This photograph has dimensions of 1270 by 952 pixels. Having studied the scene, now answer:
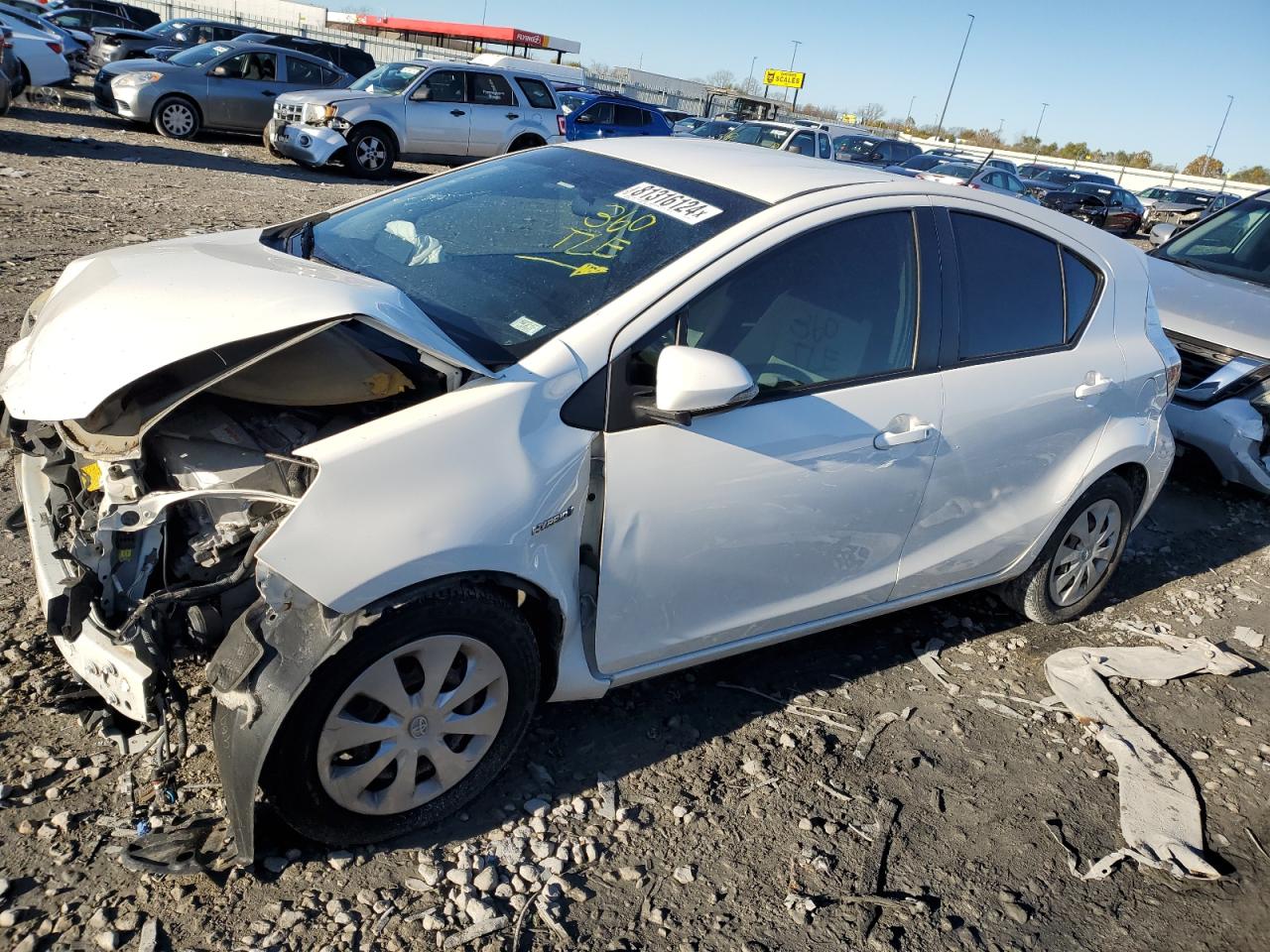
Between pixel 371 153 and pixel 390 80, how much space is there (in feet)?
4.97

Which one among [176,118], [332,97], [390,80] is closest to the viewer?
[332,97]

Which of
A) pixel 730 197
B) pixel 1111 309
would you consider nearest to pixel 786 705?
pixel 730 197

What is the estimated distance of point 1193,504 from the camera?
20.9ft

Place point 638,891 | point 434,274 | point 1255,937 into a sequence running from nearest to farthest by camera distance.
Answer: point 638,891 → point 1255,937 → point 434,274

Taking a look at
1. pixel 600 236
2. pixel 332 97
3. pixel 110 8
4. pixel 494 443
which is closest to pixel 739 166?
pixel 600 236

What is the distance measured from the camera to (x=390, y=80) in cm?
1566

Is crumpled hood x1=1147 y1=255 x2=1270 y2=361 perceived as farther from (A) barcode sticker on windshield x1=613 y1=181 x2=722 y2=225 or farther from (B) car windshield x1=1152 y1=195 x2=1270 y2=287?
(A) barcode sticker on windshield x1=613 y1=181 x2=722 y2=225

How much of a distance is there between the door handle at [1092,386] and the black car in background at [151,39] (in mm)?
18819

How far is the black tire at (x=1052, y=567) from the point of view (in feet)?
13.6

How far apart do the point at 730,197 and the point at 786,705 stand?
1.77 meters

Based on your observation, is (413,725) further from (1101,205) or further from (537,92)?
(1101,205)

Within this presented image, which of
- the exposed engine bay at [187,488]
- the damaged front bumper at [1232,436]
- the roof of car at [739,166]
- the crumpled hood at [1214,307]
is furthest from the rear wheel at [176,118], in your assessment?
the damaged front bumper at [1232,436]

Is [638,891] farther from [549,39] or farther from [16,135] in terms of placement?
[549,39]

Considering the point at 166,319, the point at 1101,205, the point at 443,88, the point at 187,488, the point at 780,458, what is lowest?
the point at 1101,205
